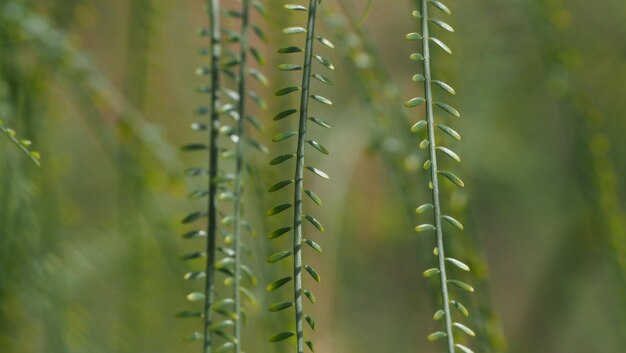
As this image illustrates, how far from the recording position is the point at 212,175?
0.43 meters

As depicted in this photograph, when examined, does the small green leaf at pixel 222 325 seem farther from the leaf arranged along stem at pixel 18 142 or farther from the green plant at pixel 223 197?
the leaf arranged along stem at pixel 18 142

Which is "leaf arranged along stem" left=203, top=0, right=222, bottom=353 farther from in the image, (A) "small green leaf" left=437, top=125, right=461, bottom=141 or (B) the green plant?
(A) "small green leaf" left=437, top=125, right=461, bottom=141

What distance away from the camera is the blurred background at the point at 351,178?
66cm

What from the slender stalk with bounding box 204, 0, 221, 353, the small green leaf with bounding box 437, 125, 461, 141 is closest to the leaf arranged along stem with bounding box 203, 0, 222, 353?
the slender stalk with bounding box 204, 0, 221, 353

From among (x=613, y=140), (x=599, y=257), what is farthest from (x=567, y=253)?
(x=613, y=140)

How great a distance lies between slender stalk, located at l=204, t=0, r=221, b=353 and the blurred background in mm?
60

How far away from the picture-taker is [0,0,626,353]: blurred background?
0.66m

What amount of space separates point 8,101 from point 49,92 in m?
0.14

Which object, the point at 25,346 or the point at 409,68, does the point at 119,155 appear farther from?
the point at 409,68

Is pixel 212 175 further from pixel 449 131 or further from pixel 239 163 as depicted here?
pixel 449 131

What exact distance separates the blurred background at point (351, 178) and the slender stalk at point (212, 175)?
6 centimetres

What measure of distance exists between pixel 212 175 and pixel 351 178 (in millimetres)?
619

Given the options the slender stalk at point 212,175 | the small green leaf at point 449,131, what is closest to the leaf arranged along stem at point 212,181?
the slender stalk at point 212,175

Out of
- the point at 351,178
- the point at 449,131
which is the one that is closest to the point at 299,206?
the point at 449,131
